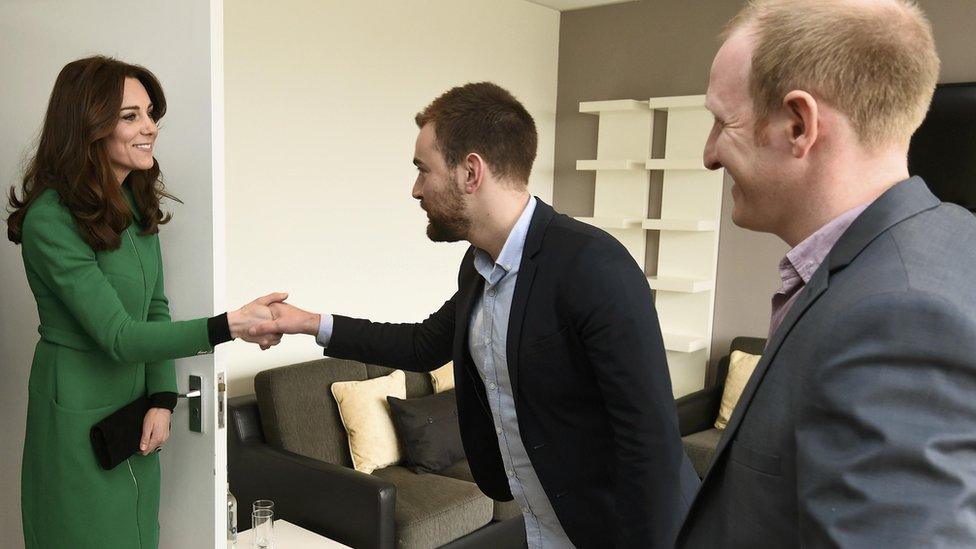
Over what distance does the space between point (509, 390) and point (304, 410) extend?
1922mm

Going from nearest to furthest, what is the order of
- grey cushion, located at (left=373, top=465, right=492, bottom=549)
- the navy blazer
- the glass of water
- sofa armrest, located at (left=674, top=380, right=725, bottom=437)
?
the navy blazer, the glass of water, grey cushion, located at (left=373, top=465, right=492, bottom=549), sofa armrest, located at (left=674, top=380, right=725, bottom=437)

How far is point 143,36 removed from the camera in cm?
193

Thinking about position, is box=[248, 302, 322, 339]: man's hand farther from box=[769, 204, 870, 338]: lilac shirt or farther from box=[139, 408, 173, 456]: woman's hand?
box=[769, 204, 870, 338]: lilac shirt

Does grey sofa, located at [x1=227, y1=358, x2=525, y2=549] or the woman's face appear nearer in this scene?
the woman's face

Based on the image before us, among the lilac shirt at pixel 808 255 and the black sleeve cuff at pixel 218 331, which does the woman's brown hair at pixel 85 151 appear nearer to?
the black sleeve cuff at pixel 218 331

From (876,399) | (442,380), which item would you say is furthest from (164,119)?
(442,380)

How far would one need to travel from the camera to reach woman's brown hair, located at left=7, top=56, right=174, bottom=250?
5.56 feet

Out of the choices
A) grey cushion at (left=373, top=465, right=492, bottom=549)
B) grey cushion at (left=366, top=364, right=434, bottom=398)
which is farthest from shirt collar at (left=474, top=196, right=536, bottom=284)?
grey cushion at (left=366, top=364, right=434, bottom=398)

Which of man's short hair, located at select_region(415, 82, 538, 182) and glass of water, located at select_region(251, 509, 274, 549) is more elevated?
man's short hair, located at select_region(415, 82, 538, 182)

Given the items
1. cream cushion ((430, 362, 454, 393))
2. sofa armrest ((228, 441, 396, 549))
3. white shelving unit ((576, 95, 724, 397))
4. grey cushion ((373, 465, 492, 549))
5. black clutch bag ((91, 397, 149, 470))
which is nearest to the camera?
black clutch bag ((91, 397, 149, 470))

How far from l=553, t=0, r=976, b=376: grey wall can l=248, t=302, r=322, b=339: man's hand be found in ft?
10.1

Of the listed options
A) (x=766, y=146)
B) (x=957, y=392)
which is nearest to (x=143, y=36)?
(x=766, y=146)

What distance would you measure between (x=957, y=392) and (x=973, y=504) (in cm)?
9

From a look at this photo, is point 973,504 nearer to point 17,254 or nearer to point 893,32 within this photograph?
point 893,32
